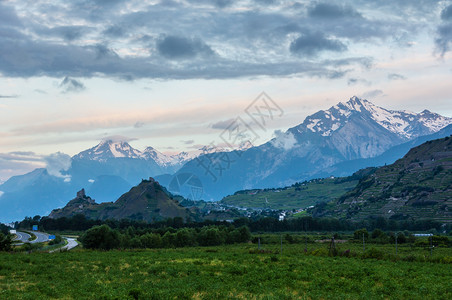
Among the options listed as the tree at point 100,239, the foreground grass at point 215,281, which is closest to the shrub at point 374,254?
the foreground grass at point 215,281

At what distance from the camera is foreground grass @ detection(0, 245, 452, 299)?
117 feet

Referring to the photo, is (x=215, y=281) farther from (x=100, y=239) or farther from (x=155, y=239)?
(x=155, y=239)

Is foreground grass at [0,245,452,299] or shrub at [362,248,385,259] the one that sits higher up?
foreground grass at [0,245,452,299]

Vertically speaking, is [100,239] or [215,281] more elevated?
[215,281]

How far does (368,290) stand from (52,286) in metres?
27.7

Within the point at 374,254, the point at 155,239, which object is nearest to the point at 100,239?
the point at 155,239

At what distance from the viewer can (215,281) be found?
42.2 metres

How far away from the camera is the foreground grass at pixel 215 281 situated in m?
35.6

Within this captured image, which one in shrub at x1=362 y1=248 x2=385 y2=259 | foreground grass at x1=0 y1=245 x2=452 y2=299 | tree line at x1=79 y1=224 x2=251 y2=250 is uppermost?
foreground grass at x1=0 y1=245 x2=452 y2=299

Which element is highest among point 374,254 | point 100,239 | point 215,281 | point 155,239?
point 215,281

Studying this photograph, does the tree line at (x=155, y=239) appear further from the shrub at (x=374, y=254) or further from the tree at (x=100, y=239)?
the shrub at (x=374, y=254)

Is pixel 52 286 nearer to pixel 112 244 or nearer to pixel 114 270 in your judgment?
pixel 114 270

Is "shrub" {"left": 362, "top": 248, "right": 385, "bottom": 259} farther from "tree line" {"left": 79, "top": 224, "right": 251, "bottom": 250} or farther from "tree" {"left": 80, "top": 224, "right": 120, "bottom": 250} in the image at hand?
"tree" {"left": 80, "top": 224, "right": 120, "bottom": 250}

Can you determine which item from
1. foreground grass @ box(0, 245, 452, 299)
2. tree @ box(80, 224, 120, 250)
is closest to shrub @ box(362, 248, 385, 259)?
foreground grass @ box(0, 245, 452, 299)
